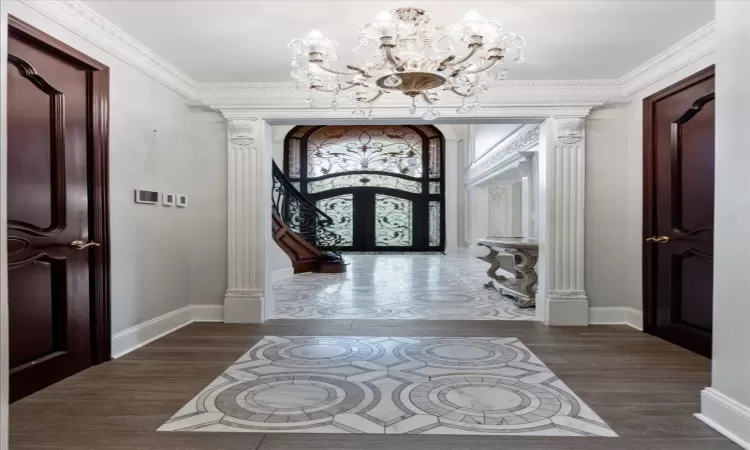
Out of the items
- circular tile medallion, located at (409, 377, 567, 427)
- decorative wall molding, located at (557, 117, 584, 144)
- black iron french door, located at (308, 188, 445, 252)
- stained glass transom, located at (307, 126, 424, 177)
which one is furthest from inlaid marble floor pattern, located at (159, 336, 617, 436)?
stained glass transom, located at (307, 126, 424, 177)

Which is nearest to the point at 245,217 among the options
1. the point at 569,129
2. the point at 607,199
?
the point at 569,129

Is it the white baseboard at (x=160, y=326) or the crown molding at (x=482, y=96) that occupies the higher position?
the crown molding at (x=482, y=96)

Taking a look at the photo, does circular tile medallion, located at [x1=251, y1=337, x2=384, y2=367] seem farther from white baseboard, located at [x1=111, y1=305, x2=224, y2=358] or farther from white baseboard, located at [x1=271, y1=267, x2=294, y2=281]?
white baseboard, located at [x1=271, y1=267, x2=294, y2=281]

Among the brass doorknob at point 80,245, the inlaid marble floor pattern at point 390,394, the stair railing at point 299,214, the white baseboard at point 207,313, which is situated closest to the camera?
the inlaid marble floor pattern at point 390,394

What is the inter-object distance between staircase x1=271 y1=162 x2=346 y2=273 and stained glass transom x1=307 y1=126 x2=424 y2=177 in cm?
414

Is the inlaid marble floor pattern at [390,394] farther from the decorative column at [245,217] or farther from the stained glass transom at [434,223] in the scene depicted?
the stained glass transom at [434,223]

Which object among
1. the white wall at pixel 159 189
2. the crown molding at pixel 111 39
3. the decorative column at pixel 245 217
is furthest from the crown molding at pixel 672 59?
the crown molding at pixel 111 39

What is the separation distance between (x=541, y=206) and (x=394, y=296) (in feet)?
7.58

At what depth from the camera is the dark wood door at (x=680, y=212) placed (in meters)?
3.56

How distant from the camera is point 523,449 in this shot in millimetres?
2062

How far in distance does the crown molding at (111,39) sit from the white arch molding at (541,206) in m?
0.59

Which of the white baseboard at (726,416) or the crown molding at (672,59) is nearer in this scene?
the white baseboard at (726,416)

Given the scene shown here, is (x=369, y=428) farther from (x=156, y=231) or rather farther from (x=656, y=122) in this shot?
(x=656, y=122)

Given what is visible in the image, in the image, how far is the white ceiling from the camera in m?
2.98
